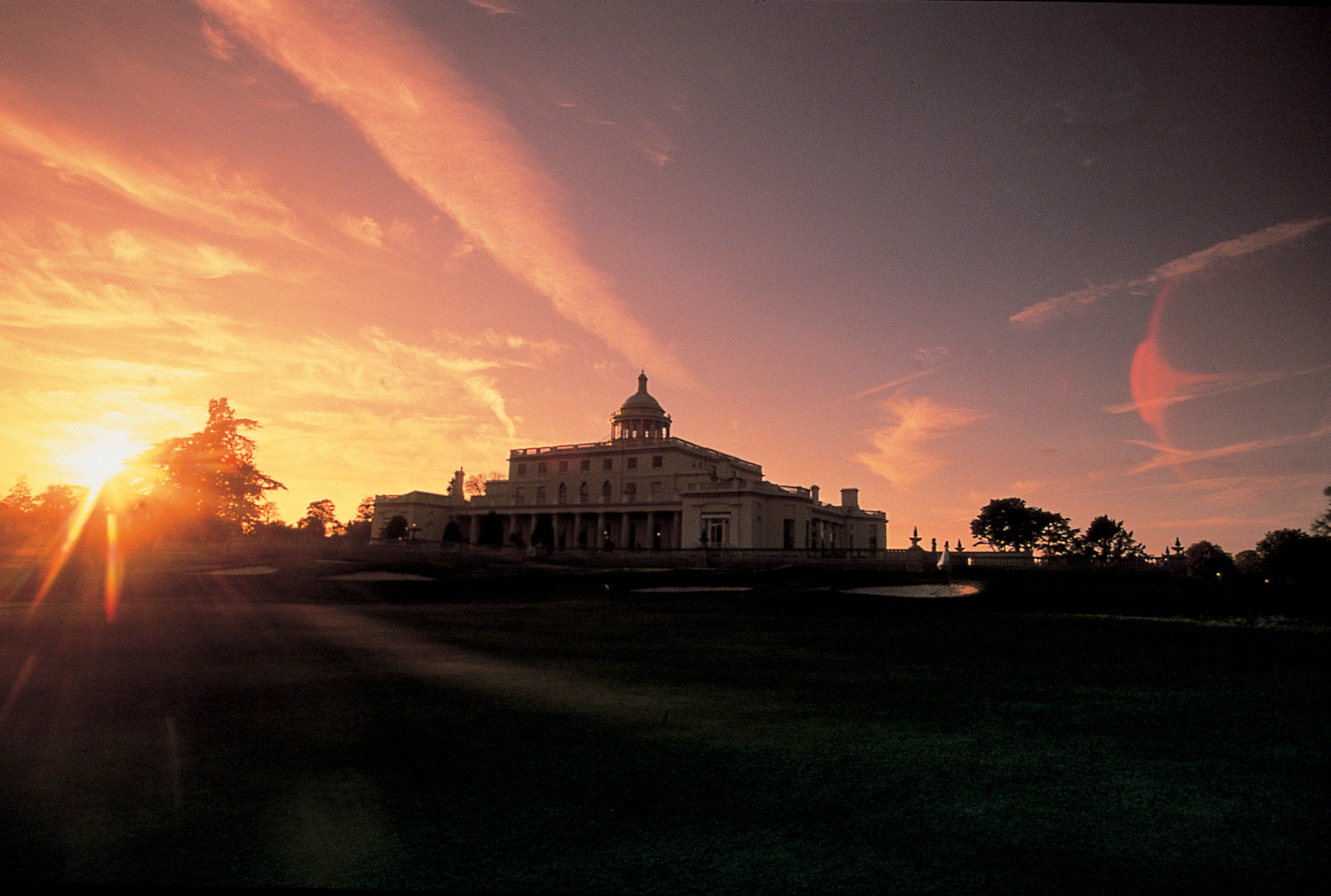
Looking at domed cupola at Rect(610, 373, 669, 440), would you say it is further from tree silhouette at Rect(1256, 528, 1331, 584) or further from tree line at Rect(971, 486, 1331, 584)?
tree silhouette at Rect(1256, 528, 1331, 584)

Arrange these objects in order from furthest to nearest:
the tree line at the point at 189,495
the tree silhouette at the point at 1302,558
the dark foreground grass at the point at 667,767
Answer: the tree line at the point at 189,495 → the tree silhouette at the point at 1302,558 → the dark foreground grass at the point at 667,767

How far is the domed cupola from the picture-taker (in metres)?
87.5

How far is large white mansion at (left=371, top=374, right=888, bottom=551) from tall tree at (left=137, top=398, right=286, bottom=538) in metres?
23.9

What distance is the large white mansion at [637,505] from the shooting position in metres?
70.4

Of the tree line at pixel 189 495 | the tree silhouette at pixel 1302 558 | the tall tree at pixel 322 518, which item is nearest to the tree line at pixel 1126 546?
the tree silhouette at pixel 1302 558

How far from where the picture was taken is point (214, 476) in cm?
5469

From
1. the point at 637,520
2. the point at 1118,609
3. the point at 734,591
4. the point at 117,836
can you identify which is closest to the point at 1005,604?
the point at 1118,609

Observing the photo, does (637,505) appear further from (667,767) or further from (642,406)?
(667,767)

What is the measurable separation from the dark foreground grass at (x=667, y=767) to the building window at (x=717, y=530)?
185 feet

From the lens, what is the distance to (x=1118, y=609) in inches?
848

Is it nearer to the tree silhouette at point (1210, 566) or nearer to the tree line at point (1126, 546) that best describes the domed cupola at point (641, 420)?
the tree line at point (1126, 546)

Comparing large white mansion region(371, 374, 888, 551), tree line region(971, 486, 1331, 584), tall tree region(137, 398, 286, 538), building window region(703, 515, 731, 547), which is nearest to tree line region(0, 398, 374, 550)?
tall tree region(137, 398, 286, 538)

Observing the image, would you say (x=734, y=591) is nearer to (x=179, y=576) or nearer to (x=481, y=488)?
(x=179, y=576)

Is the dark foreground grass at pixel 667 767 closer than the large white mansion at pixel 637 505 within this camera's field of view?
Yes
